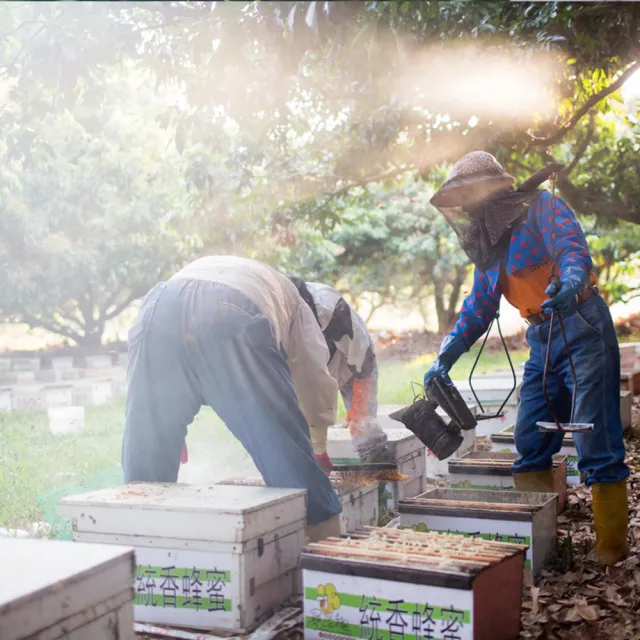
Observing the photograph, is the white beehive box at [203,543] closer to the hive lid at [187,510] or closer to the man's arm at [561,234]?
the hive lid at [187,510]

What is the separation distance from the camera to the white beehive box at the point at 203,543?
2.51 m

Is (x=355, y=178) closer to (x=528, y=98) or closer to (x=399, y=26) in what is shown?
(x=528, y=98)

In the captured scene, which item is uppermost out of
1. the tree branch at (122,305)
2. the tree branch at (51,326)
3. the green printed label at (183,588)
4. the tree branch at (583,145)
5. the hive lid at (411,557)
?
the tree branch at (583,145)

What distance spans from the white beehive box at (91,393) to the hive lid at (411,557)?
6886mm

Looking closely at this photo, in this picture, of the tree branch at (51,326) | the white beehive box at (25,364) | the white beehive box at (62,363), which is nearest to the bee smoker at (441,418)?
the tree branch at (51,326)

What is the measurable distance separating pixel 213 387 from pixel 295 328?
22.0 inches

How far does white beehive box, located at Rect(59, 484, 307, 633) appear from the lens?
8.25 feet

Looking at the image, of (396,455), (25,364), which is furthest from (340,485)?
(25,364)

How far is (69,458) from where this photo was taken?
593cm

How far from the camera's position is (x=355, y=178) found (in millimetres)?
7777

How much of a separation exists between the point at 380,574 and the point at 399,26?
252cm

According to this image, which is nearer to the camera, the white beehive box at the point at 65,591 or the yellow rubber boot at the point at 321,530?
the white beehive box at the point at 65,591

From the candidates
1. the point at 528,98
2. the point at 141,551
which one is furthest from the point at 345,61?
the point at 141,551

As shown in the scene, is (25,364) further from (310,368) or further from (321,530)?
(321,530)
